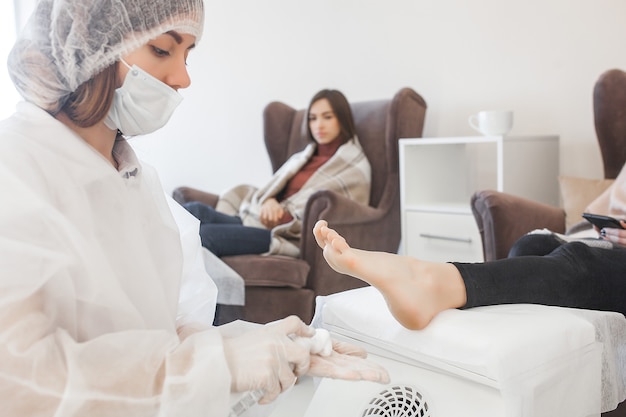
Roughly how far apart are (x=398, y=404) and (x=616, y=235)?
2.61ft

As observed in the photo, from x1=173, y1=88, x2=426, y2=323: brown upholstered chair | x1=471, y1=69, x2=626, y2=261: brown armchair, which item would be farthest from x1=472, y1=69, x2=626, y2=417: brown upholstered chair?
x1=173, y1=88, x2=426, y2=323: brown upholstered chair

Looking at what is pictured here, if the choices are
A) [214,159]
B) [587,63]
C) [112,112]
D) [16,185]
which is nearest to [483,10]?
[587,63]

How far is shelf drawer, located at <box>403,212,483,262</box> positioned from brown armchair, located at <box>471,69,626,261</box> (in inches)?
14.7

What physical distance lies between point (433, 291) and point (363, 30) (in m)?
2.11

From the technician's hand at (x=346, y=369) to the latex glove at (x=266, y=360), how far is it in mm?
20

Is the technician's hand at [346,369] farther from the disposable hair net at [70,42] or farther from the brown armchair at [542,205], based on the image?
the brown armchair at [542,205]

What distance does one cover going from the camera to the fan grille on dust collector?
83cm

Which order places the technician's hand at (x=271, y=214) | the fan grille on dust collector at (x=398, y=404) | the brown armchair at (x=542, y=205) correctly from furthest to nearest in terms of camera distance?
the technician's hand at (x=271, y=214) → the brown armchair at (x=542, y=205) → the fan grille on dust collector at (x=398, y=404)

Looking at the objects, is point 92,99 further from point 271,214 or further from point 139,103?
point 271,214

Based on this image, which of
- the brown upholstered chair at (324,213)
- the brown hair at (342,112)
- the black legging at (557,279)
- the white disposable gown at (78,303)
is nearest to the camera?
the white disposable gown at (78,303)

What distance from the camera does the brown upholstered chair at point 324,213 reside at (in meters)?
2.10

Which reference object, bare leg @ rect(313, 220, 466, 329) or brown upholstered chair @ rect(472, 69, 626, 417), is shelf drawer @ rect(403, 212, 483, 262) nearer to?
brown upholstered chair @ rect(472, 69, 626, 417)

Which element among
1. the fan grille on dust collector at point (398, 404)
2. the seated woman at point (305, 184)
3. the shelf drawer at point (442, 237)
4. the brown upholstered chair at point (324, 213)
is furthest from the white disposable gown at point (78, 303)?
the shelf drawer at point (442, 237)

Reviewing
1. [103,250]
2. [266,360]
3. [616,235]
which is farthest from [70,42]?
[616,235]
